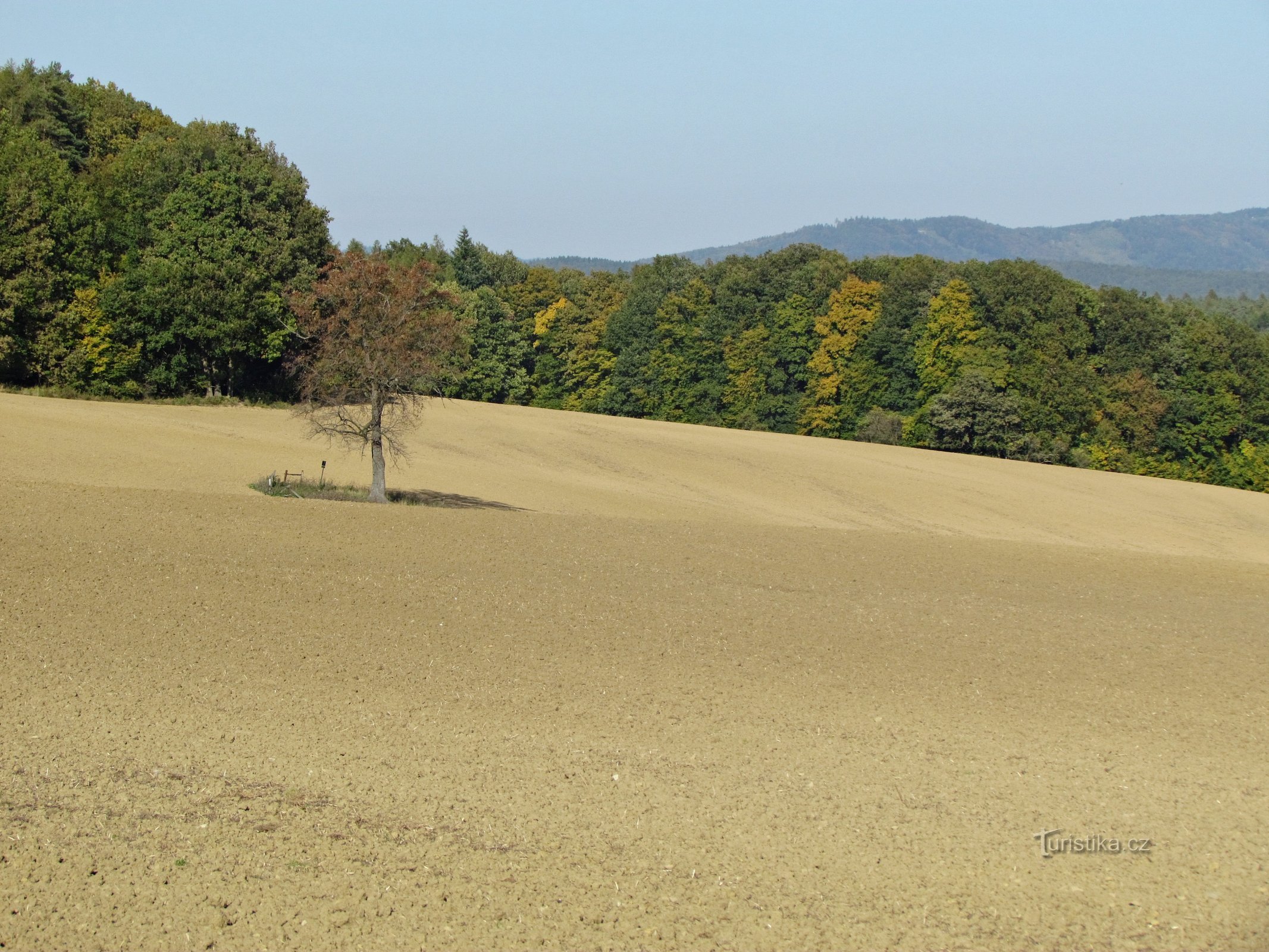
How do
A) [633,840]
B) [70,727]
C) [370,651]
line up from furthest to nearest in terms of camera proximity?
[370,651] < [70,727] < [633,840]

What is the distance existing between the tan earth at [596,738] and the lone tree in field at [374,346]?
157 inches

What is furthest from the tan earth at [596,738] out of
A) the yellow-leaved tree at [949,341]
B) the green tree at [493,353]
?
the green tree at [493,353]

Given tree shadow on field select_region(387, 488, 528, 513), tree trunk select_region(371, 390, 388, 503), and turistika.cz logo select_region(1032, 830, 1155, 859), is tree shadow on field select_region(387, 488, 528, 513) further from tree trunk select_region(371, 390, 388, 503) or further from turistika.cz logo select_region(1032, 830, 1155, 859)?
turistika.cz logo select_region(1032, 830, 1155, 859)

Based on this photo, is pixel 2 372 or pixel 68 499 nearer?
pixel 68 499

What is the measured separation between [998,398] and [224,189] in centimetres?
4502

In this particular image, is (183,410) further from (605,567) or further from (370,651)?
(370,651)

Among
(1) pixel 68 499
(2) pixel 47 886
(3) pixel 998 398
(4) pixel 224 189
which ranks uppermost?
(4) pixel 224 189

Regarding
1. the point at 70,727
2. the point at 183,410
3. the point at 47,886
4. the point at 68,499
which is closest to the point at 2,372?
the point at 183,410

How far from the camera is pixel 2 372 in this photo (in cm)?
5316

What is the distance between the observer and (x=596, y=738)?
41.4 ft

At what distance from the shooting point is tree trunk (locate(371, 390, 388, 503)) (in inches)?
1146

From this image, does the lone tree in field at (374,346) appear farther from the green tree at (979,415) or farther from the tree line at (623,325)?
the green tree at (979,415)

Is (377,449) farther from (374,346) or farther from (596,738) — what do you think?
(596,738)

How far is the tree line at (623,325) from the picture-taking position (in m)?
52.1
